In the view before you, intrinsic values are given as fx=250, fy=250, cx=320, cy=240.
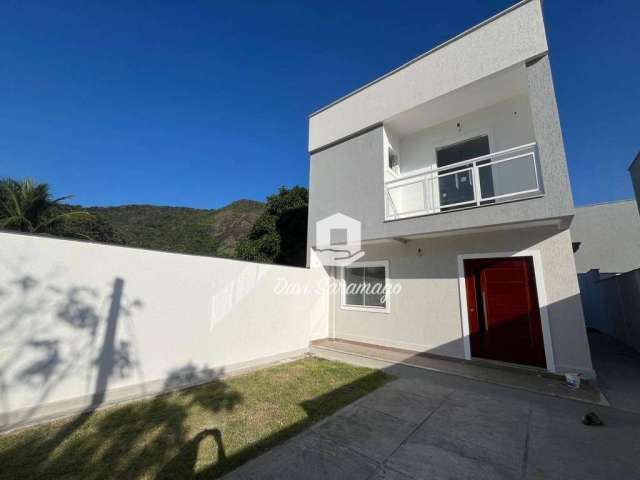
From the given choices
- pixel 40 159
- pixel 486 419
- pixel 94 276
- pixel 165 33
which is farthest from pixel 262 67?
pixel 40 159

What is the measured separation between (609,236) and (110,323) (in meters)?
23.4

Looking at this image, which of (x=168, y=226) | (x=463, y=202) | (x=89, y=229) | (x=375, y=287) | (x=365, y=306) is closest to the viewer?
(x=463, y=202)

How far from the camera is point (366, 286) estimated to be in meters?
8.86

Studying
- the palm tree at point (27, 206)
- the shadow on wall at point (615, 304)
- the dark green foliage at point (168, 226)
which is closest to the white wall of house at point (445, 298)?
the shadow on wall at point (615, 304)

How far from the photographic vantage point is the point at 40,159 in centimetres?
1462

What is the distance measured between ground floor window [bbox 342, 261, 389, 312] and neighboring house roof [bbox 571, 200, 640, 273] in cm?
1366

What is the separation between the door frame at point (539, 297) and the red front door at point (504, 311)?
0.11m

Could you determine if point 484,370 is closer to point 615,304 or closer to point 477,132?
point 477,132

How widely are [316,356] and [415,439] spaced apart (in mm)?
4439

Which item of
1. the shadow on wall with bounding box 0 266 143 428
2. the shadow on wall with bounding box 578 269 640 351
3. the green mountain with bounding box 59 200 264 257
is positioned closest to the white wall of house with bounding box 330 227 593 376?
the shadow on wall with bounding box 578 269 640 351

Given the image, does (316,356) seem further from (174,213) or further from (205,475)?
(174,213)

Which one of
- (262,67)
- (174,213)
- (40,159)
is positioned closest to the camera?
(262,67)

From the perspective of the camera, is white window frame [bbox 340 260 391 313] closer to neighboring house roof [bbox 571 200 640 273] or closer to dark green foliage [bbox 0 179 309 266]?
dark green foliage [bbox 0 179 309 266]

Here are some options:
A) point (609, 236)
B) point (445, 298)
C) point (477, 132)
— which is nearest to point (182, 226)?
point (445, 298)
